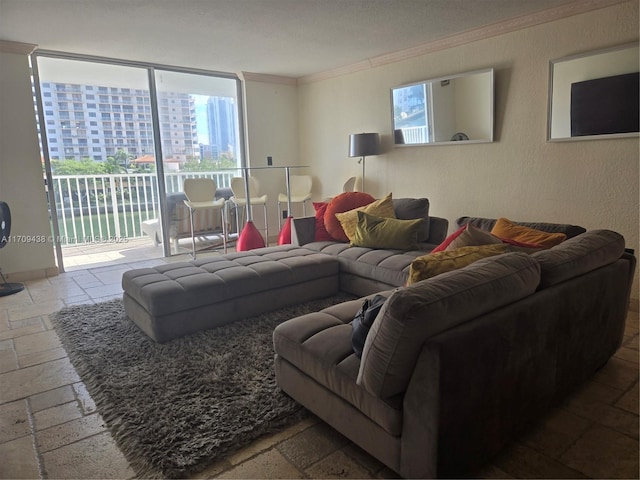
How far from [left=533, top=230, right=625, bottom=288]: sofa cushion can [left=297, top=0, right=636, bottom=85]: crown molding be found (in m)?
2.05

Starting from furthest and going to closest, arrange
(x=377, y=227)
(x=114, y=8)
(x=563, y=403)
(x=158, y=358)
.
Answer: (x=377, y=227) < (x=114, y=8) < (x=158, y=358) < (x=563, y=403)

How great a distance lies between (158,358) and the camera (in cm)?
251

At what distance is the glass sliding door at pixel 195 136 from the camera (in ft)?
17.5

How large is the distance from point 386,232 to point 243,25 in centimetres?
211

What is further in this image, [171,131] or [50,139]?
[171,131]

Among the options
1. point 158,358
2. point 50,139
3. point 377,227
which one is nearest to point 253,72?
point 50,139

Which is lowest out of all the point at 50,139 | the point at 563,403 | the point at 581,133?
the point at 563,403

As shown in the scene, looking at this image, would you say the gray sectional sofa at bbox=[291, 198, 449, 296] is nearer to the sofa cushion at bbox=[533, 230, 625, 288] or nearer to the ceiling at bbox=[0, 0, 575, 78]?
the sofa cushion at bbox=[533, 230, 625, 288]

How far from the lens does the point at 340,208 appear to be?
4113mm

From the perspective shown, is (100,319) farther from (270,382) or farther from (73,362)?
(270,382)

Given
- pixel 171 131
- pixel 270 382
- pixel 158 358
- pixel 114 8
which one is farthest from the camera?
pixel 171 131

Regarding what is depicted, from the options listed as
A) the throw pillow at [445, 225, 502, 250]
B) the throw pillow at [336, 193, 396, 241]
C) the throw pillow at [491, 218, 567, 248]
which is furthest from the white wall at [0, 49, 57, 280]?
the throw pillow at [491, 218, 567, 248]

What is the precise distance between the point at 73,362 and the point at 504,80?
3.96 meters

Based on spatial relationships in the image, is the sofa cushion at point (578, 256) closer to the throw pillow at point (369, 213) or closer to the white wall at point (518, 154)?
the white wall at point (518, 154)
